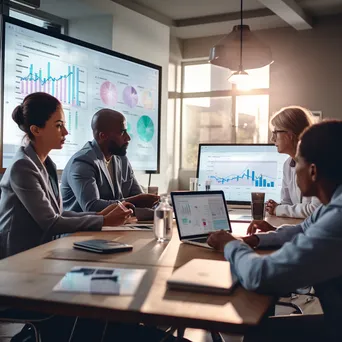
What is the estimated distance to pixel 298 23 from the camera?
6.06m

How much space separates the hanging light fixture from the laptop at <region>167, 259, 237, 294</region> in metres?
2.90

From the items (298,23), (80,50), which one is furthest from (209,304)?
(298,23)

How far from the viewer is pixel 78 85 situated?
4531mm

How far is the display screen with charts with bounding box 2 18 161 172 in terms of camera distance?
377cm

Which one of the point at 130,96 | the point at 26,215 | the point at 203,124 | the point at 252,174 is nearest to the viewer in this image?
the point at 26,215

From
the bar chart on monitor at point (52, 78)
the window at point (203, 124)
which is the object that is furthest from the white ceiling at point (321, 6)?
the bar chart on monitor at point (52, 78)

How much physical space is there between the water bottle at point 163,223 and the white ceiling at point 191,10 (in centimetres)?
367

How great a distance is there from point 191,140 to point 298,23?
7.38ft

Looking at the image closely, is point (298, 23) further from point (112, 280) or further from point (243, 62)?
point (112, 280)

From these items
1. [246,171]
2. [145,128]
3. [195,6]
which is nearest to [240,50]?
[246,171]

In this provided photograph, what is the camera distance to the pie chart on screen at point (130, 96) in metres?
5.07

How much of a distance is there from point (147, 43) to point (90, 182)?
3.62m

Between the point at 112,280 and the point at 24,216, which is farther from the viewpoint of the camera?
the point at 24,216

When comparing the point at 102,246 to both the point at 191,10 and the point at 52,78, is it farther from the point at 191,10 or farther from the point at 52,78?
the point at 191,10
